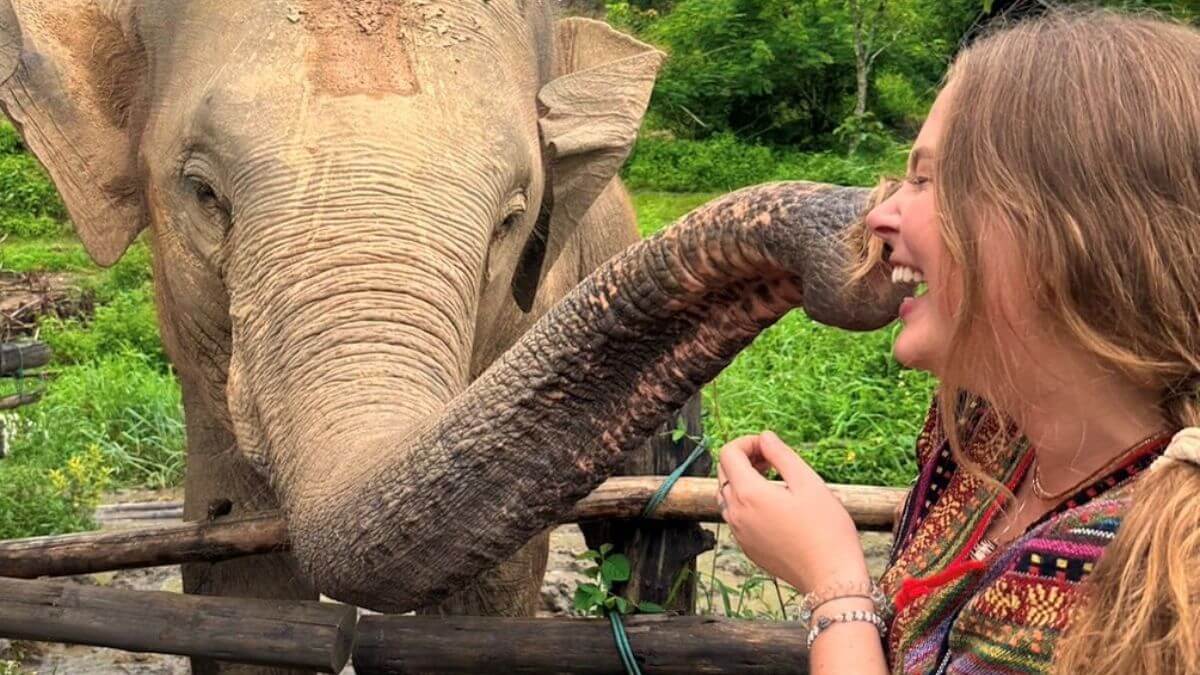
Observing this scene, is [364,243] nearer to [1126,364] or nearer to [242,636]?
[242,636]

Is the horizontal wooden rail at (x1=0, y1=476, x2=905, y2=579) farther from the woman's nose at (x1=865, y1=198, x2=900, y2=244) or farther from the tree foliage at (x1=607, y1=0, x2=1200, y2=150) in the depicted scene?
the tree foliage at (x1=607, y1=0, x2=1200, y2=150)

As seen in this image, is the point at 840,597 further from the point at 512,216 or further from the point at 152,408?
the point at 152,408

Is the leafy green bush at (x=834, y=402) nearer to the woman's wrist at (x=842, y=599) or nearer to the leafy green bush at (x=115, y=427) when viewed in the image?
the leafy green bush at (x=115, y=427)

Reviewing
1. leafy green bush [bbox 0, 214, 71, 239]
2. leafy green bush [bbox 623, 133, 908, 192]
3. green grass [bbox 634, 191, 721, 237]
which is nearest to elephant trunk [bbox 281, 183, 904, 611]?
green grass [bbox 634, 191, 721, 237]

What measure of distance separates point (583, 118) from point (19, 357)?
4626mm

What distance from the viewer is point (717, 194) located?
13727 mm

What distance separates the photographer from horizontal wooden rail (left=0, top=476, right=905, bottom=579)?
2.86m

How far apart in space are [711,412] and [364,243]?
15.1 feet

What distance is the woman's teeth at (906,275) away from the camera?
3.97 feet

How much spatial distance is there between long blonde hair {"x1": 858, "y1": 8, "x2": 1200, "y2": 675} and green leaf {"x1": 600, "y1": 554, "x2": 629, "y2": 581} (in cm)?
166

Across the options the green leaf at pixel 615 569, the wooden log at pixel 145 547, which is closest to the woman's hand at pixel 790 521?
the green leaf at pixel 615 569

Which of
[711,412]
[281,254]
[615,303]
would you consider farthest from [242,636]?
[711,412]

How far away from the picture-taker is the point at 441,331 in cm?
223

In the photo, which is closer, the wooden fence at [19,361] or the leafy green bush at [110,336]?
the wooden fence at [19,361]
